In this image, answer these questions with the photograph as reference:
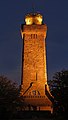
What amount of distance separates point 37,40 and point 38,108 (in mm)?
12253

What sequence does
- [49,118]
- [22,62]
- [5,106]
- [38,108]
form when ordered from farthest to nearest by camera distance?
[22,62] → [38,108] → [49,118] → [5,106]

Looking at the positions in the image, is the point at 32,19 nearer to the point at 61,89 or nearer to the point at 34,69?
the point at 34,69

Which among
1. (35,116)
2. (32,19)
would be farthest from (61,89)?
(32,19)

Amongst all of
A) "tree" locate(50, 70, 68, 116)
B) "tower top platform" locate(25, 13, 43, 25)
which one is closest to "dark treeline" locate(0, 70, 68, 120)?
"tree" locate(50, 70, 68, 116)

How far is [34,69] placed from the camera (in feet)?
199

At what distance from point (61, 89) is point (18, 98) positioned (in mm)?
6674

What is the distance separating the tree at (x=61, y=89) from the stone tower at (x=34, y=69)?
12.4 feet

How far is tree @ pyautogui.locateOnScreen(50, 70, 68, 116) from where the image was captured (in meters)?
50.0

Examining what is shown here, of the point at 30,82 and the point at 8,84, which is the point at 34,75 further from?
the point at 8,84

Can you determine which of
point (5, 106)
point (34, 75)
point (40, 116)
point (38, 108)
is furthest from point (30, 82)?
point (5, 106)

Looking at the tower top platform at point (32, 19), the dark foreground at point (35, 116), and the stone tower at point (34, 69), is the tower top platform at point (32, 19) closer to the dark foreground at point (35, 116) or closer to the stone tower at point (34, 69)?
the stone tower at point (34, 69)

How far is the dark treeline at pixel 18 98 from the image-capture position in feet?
154

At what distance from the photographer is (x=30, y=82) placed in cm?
6028

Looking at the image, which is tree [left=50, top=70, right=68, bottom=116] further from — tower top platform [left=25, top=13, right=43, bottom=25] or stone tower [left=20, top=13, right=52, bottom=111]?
tower top platform [left=25, top=13, right=43, bottom=25]
